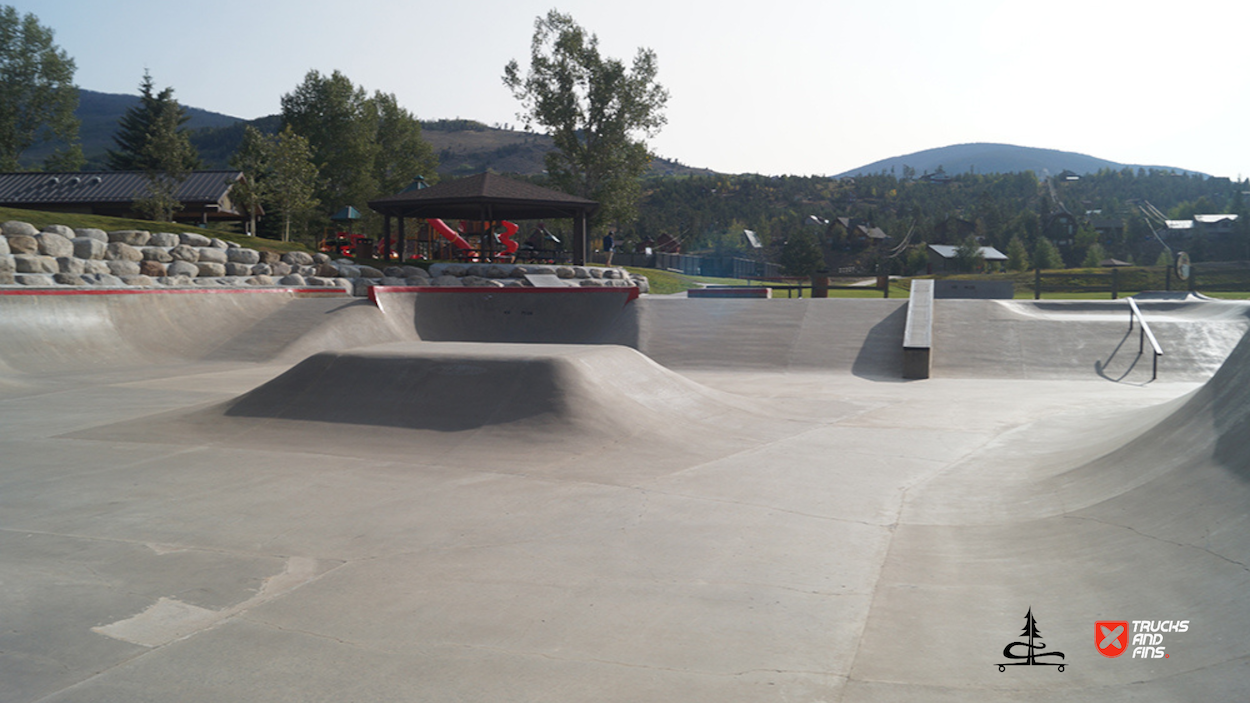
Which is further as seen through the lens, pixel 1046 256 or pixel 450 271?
pixel 1046 256

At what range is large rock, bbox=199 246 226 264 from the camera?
897 inches

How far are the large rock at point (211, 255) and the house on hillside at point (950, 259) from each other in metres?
70.2

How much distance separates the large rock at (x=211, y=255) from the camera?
74.7ft

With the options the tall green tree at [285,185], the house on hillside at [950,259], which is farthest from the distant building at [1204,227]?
the tall green tree at [285,185]

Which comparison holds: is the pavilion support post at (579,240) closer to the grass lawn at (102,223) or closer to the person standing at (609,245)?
the grass lawn at (102,223)

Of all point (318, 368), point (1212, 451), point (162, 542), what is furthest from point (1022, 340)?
point (162, 542)

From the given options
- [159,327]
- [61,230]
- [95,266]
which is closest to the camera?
[159,327]

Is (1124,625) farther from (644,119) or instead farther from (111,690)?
(644,119)

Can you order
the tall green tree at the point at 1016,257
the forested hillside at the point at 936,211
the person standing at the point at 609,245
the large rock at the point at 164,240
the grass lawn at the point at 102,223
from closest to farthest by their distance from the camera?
the grass lawn at the point at 102,223
the large rock at the point at 164,240
the person standing at the point at 609,245
the tall green tree at the point at 1016,257
the forested hillside at the point at 936,211

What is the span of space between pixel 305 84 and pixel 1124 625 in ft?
199

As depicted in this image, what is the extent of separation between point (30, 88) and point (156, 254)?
148ft

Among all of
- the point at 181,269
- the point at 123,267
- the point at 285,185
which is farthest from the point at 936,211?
the point at 123,267

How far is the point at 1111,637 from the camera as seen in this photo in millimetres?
3307

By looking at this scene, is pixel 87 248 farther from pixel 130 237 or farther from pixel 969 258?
pixel 969 258
